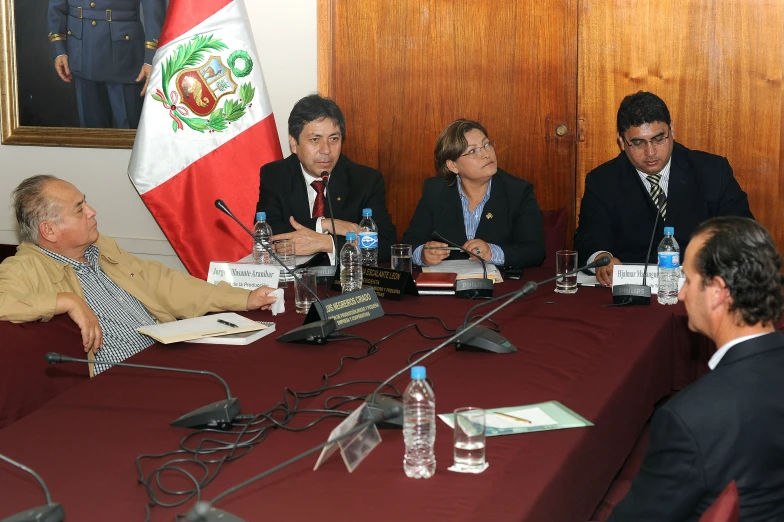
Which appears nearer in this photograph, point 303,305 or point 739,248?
point 739,248

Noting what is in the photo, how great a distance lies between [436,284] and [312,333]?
76 cm

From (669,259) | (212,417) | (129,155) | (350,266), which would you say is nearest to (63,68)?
(129,155)

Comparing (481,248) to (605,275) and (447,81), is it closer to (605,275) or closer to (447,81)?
(605,275)

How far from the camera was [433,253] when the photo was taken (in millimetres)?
3475

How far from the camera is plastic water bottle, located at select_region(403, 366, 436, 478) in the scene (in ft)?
5.25

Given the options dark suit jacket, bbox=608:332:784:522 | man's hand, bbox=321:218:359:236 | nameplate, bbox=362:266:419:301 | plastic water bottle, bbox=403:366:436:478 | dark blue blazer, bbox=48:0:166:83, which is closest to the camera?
dark suit jacket, bbox=608:332:784:522

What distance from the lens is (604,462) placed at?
6.48 feet

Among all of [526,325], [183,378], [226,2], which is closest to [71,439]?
[183,378]

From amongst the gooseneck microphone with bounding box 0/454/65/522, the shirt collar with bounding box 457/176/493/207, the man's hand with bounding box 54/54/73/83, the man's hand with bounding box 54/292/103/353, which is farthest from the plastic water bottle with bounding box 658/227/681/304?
the man's hand with bounding box 54/54/73/83

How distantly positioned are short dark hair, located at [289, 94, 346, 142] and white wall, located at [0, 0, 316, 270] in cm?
67

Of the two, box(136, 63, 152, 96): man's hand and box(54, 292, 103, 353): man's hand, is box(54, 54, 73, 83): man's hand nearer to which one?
box(136, 63, 152, 96): man's hand

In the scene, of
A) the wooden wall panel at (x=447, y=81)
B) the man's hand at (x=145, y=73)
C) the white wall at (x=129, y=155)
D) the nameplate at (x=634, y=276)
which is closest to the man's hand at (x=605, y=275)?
the nameplate at (x=634, y=276)

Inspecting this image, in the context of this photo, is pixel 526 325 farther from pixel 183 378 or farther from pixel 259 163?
pixel 259 163

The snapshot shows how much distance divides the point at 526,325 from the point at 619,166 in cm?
137
